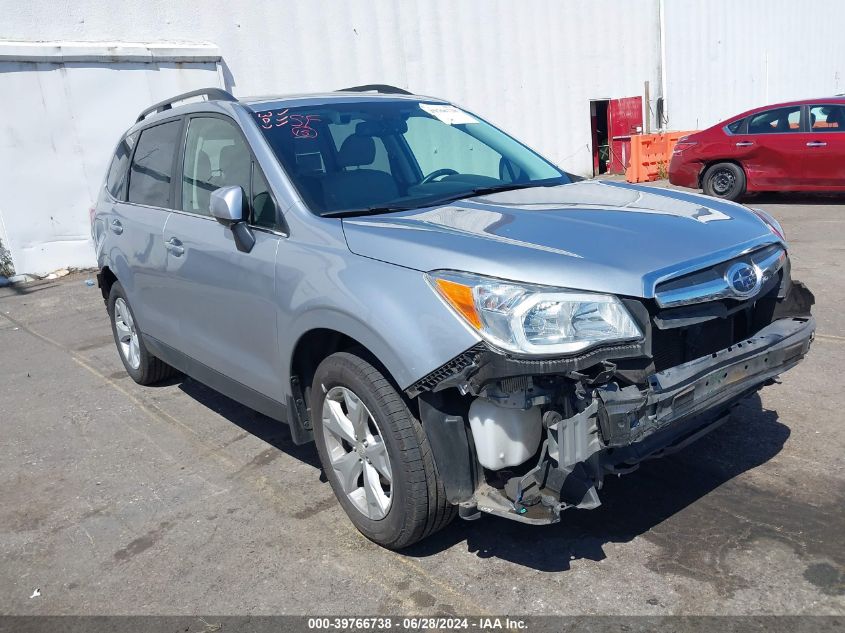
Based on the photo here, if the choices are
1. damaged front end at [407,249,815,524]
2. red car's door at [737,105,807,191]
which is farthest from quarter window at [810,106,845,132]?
damaged front end at [407,249,815,524]

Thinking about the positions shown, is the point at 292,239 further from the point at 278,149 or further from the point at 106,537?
the point at 106,537

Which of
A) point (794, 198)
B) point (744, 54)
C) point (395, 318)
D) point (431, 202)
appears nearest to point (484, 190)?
point (431, 202)

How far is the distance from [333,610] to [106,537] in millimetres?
1352

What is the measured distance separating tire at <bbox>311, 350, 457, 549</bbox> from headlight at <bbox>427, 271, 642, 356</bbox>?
0.53 metres

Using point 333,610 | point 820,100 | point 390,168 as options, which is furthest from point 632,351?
point 820,100

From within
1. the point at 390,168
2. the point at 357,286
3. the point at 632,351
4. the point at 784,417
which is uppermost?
the point at 390,168

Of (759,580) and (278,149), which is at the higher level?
(278,149)

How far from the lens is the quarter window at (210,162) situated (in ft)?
12.6

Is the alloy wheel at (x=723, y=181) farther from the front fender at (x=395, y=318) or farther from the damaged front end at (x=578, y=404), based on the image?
the front fender at (x=395, y=318)

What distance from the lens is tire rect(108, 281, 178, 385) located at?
547cm

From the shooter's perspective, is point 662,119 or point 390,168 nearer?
point 390,168

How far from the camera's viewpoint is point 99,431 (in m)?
5.01

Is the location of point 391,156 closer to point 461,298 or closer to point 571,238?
point 571,238

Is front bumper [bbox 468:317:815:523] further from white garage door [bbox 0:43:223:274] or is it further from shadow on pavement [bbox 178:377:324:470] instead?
white garage door [bbox 0:43:223:274]
